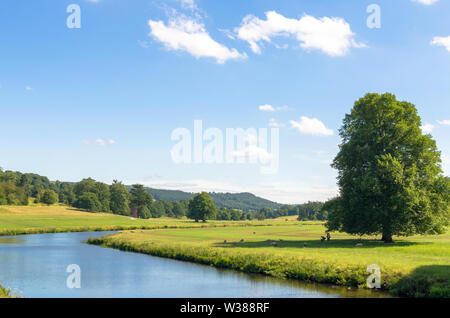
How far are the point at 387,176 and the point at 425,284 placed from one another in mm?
24612

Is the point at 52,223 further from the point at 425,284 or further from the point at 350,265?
the point at 425,284

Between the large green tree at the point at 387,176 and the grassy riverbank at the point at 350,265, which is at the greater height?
the large green tree at the point at 387,176

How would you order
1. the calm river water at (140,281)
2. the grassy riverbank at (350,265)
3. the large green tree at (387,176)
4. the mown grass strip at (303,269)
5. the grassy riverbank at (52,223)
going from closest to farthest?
the mown grass strip at (303,269)
the grassy riverbank at (350,265)
the calm river water at (140,281)
the large green tree at (387,176)
the grassy riverbank at (52,223)

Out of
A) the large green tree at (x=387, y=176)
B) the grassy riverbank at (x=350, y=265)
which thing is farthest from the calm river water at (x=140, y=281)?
the large green tree at (x=387, y=176)

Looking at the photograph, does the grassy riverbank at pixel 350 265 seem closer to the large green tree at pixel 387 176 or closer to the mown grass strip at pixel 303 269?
the mown grass strip at pixel 303 269

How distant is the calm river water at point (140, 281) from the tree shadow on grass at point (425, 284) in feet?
8.08

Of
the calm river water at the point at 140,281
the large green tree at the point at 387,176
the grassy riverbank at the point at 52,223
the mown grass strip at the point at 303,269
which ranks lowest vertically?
the grassy riverbank at the point at 52,223

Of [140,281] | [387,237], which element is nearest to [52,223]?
[140,281]

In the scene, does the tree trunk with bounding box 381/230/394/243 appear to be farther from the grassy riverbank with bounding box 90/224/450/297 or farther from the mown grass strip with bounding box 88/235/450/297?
the mown grass strip with bounding box 88/235/450/297

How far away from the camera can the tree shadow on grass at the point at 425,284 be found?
84.8 feet

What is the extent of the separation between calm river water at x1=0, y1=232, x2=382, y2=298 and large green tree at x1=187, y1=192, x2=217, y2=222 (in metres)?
115

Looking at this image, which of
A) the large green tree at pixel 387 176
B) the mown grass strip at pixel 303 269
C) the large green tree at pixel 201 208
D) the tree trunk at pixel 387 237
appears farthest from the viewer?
the large green tree at pixel 201 208

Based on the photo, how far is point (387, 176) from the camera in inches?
1962

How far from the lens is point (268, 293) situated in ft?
95.3
